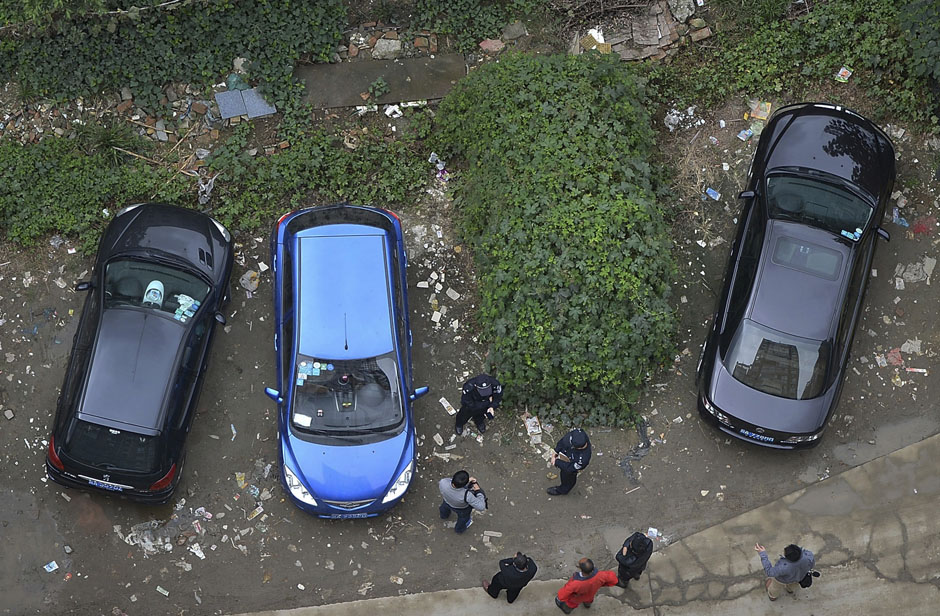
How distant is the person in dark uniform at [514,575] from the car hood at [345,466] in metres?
1.56

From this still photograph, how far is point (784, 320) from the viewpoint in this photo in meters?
10.5

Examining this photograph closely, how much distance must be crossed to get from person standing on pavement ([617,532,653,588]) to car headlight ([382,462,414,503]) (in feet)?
7.93

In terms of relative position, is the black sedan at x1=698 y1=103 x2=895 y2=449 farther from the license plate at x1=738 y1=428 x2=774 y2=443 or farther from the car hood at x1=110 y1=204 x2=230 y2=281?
the car hood at x1=110 y1=204 x2=230 y2=281

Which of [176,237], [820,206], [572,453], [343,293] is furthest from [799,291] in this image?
[176,237]

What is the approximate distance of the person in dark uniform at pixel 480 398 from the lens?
9984 millimetres

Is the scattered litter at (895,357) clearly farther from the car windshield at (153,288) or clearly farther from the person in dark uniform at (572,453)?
the car windshield at (153,288)

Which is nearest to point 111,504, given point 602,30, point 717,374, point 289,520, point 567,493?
point 289,520

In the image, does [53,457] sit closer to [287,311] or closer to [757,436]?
[287,311]

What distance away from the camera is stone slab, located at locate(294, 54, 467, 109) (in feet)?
39.6

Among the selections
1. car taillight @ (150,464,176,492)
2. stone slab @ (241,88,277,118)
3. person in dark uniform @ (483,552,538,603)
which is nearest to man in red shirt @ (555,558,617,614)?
person in dark uniform @ (483,552,538,603)

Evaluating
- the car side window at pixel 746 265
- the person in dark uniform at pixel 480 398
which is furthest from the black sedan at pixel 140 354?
the car side window at pixel 746 265

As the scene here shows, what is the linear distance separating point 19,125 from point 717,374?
9.33m

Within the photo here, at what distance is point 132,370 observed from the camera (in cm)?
996

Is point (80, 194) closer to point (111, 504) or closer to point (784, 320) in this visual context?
point (111, 504)
